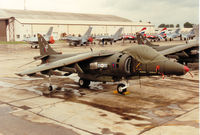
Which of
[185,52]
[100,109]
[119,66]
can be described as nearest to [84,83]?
[119,66]

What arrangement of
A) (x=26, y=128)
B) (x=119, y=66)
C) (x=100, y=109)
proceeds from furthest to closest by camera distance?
(x=119, y=66)
(x=100, y=109)
(x=26, y=128)

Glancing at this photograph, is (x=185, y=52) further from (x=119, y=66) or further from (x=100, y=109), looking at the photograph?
(x=100, y=109)

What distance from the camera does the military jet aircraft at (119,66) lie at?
11.1 meters

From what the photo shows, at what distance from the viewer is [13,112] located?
10.1 meters

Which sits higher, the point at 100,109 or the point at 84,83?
the point at 84,83

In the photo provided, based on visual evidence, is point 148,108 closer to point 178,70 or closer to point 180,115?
point 180,115

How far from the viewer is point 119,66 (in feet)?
39.6

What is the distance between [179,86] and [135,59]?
15.5 ft

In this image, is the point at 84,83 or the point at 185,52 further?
the point at 185,52

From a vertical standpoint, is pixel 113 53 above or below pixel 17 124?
above

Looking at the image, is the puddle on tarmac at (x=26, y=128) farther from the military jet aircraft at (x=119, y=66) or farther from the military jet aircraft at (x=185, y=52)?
the military jet aircraft at (x=185, y=52)

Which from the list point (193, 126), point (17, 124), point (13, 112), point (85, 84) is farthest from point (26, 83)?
point (193, 126)

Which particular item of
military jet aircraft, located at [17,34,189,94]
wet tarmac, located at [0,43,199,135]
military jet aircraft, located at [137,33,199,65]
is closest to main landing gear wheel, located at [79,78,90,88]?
military jet aircraft, located at [17,34,189,94]

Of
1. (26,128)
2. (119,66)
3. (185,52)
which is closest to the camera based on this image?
(26,128)
